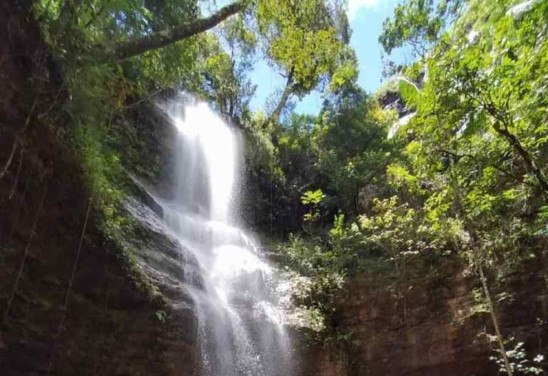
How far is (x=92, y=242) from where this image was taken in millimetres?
7172

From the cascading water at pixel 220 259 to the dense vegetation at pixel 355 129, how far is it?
818 mm

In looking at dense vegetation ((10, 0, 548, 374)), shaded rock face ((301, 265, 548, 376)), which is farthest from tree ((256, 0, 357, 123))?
shaded rock face ((301, 265, 548, 376))

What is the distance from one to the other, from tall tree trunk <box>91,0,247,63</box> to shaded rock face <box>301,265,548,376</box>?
21.3ft

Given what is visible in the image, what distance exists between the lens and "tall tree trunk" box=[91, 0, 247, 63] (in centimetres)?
600

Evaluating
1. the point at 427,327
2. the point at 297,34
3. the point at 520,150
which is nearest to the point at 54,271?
the point at 520,150

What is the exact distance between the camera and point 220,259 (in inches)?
458

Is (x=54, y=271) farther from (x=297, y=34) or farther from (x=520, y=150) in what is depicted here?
(x=297, y=34)

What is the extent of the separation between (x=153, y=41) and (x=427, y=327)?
7.38m

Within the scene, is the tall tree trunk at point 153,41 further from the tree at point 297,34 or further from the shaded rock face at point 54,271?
the tree at point 297,34

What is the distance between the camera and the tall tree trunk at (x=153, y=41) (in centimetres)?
600

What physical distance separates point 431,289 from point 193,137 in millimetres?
10014

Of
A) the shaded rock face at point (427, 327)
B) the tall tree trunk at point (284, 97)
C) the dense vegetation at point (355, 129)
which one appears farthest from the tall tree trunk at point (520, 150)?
the tall tree trunk at point (284, 97)

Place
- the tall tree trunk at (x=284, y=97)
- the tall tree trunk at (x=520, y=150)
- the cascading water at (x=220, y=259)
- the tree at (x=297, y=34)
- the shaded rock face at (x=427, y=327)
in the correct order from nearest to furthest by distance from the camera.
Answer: the tall tree trunk at (x=520, y=150), the shaded rock face at (x=427, y=327), the cascading water at (x=220, y=259), the tree at (x=297, y=34), the tall tree trunk at (x=284, y=97)

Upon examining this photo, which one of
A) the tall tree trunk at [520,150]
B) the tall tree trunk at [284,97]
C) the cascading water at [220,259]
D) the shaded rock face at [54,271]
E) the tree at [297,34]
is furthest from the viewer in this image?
the tall tree trunk at [284,97]
